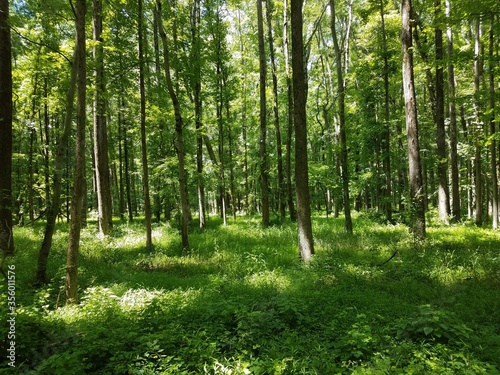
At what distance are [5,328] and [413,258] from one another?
9.16 metres

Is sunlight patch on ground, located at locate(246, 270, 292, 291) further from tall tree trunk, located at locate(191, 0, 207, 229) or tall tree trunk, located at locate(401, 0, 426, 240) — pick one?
tall tree trunk, located at locate(191, 0, 207, 229)

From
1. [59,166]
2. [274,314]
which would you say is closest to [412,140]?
[274,314]

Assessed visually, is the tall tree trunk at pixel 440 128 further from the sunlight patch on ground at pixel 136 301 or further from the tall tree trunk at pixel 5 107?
the tall tree trunk at pixel 5 107

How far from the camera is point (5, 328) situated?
4.03m

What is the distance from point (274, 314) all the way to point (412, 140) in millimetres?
7942

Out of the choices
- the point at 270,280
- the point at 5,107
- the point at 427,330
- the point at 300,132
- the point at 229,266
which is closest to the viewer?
the point at 427,330

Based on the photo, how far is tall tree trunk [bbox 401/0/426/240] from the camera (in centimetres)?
966

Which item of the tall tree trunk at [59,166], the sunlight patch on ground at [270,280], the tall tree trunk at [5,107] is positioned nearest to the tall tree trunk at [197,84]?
the tall tree trunk at [5,107]

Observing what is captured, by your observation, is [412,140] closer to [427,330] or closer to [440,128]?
[440,128]

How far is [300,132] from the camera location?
828cm

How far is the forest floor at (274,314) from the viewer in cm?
360

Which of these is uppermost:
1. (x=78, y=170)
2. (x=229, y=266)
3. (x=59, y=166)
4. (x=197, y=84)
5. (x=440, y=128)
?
(x=197, y=84)

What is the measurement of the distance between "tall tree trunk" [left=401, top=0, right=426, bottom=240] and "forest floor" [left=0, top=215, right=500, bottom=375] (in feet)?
2.47

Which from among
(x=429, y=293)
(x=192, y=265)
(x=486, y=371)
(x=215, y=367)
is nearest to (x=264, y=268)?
(x=192, y=265)
